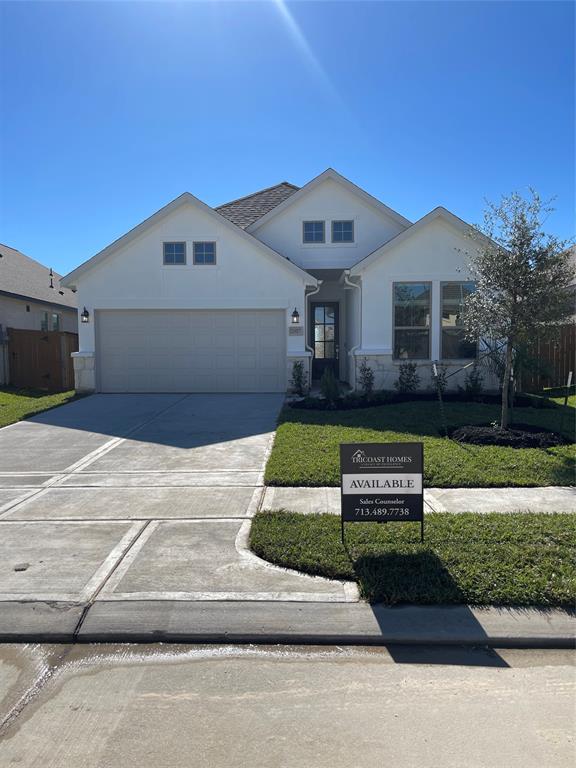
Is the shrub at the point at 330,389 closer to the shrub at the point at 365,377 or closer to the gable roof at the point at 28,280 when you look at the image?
the shrub at the point at 365,377

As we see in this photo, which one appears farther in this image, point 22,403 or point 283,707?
point 22,403

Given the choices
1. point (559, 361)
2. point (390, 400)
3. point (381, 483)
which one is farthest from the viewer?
point (559, 361)

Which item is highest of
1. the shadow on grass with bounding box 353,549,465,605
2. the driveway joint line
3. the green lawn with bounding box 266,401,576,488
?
the green lawn with bounding box 266,401,576,488

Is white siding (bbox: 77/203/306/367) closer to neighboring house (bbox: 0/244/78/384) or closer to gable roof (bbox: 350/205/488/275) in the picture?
gable roof (bbox: 350/205/488/275)

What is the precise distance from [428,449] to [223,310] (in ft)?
29.4

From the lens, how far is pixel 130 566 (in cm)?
449

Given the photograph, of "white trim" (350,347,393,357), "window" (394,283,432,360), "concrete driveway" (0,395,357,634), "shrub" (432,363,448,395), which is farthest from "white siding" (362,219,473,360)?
"concrete driveway" (0,395,357,634)

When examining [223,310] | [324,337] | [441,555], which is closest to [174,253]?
[223,310]

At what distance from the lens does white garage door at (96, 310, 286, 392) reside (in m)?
15.7

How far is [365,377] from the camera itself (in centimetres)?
1483

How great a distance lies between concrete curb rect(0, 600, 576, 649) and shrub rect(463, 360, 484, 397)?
10893mm

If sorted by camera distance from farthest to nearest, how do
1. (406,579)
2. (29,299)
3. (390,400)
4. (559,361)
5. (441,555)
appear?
(29,299)
(559,361)
(390,400)
(441,555)
(406,579)

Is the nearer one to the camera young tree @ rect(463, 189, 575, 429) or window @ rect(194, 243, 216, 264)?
young tree @ rect(463, 189, 575, 429)

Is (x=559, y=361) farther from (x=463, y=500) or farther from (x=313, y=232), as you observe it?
(x=463, y=500)
